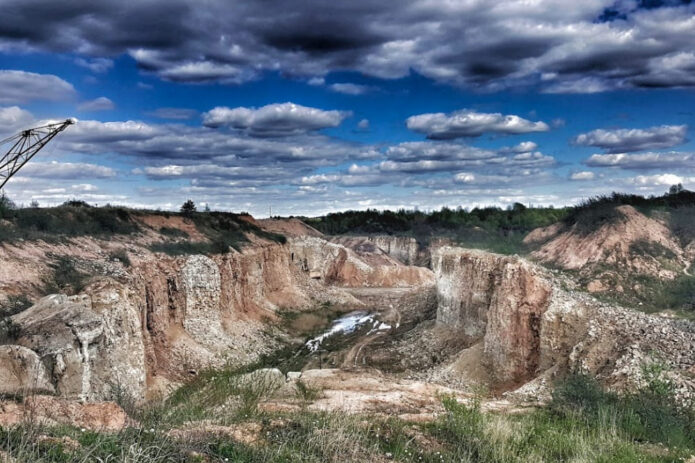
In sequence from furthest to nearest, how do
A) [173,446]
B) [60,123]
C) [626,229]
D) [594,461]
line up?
[60,123], [626,229], [594,461], [173,446]

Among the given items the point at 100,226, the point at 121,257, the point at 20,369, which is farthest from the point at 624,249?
the point at 100,226

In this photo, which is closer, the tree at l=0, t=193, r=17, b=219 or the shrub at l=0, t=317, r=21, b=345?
the shrub at l=0, t=317, r=21, b=345

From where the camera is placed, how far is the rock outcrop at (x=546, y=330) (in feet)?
59.6

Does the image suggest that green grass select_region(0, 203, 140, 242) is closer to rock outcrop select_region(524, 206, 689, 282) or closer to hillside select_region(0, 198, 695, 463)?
hillside select_region(0, 198, 695, 463)

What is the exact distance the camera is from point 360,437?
8977 millimetres

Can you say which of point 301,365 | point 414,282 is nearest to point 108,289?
point 301,365

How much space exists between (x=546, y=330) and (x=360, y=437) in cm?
1713

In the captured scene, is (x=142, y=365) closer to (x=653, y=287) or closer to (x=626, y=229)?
(x=653, y=287)

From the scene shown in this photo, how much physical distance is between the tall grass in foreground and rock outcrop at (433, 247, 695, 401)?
366 cm

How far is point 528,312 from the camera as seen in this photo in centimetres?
2622

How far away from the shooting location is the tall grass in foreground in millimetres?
7098

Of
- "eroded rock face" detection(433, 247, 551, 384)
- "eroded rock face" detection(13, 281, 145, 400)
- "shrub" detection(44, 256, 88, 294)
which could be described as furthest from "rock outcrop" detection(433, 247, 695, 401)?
"shrub" detection(44, 256, 88, 294)

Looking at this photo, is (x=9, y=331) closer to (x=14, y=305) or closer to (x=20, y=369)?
(x=20, y=369)

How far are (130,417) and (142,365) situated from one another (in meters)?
15.7
